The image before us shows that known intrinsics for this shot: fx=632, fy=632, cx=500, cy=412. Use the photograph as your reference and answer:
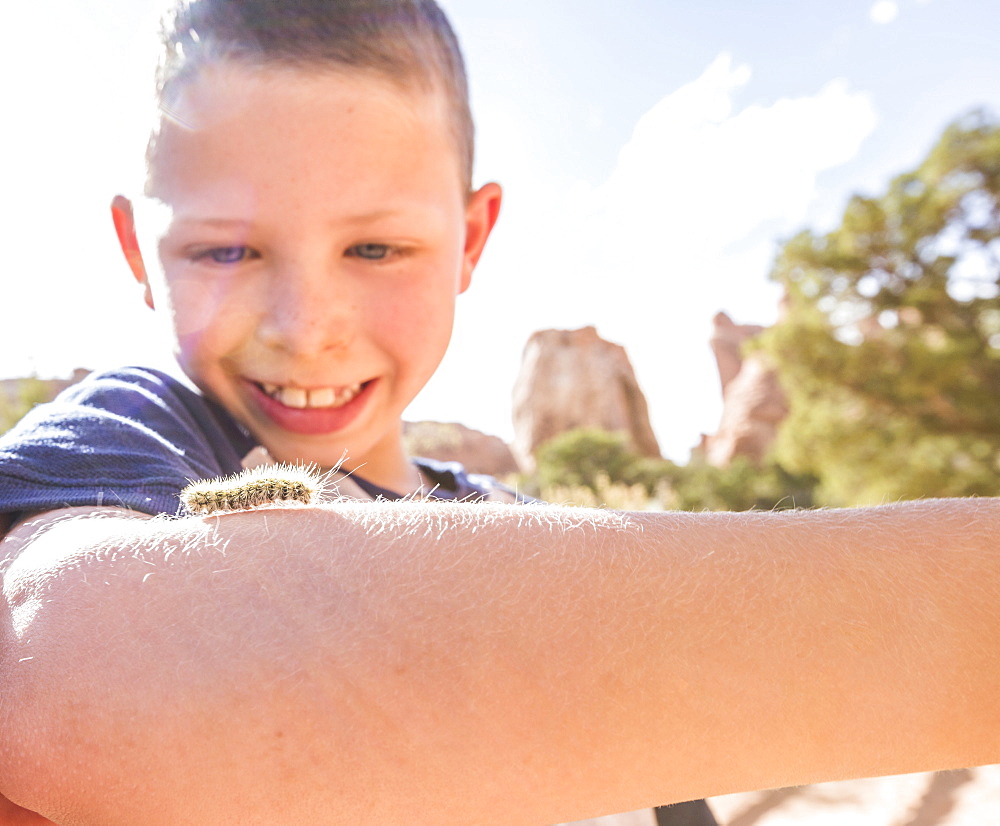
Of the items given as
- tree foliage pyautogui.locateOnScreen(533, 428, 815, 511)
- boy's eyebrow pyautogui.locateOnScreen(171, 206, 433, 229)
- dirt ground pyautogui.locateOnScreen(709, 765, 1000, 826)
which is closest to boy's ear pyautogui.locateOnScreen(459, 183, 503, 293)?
boy's eyebrow pyautogui.locateOnScreen(171, 206, 433, 229)

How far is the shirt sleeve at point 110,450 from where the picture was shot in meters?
1.02

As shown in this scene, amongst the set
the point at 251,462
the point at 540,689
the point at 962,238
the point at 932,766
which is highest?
the point at 962,238

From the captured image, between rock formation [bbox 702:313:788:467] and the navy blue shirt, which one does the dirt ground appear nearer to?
the navy blue shirt

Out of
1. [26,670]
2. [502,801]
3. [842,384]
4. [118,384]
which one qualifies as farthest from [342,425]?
[842,384]

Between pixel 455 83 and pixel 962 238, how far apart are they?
20613 mm

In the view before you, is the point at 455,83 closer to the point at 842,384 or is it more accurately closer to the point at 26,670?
the point at 26,670

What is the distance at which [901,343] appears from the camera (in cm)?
1634

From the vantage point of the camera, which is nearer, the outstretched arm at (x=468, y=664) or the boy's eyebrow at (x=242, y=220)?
the outstretched arm at (x=468, y=664)

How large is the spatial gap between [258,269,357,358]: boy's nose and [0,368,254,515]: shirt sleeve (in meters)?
0.27

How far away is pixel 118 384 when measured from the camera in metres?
1.31

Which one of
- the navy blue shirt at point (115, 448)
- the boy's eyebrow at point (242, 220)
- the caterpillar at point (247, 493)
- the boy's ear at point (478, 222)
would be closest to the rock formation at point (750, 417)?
the boy's ear at point (478, 222)

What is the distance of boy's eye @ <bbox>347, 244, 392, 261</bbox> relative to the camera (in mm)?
1624

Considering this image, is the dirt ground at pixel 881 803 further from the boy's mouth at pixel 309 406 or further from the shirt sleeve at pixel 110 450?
the shirt sleeve at pixel 110 450

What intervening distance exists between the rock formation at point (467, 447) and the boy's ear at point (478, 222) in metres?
33.7
